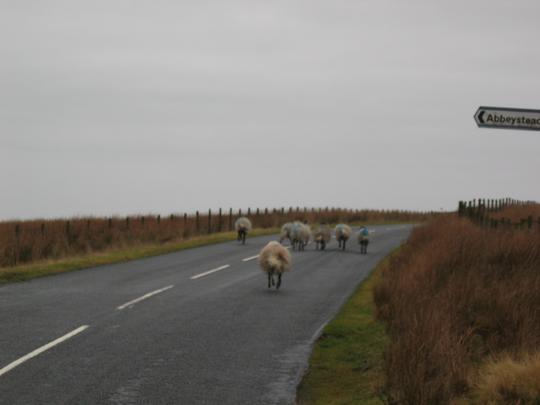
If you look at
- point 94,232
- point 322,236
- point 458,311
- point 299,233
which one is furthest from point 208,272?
point 94,232

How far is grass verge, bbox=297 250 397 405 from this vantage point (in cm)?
822

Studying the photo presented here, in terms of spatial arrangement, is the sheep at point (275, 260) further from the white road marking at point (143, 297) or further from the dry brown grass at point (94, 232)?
the dry brown grass at point (94, 232)

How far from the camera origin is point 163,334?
1139 cm

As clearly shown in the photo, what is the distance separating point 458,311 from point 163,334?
14.6 feet

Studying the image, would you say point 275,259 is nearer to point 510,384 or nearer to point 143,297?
point 143,297

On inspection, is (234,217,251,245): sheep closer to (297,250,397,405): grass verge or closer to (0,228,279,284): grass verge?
(0,228,279,284): grass verge

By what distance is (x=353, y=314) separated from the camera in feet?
44.1

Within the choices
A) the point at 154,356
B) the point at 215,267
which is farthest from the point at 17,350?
the point at 215,267

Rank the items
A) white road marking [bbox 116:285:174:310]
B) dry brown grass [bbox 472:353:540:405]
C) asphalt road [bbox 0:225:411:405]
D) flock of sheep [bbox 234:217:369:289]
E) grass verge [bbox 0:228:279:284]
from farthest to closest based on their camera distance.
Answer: grass verge [bbox 0:228:279:284] < flock of sheep [bbox 234:217:369:289] < white road marking [bbox 116:285:174:310] < asphalt road [bbox 0:225:411:405] < dry brown grass [bbox 472:353:540:405]

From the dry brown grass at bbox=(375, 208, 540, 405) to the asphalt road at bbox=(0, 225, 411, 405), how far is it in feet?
4.39

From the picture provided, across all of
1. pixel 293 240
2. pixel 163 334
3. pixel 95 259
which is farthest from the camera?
pixel 293 240

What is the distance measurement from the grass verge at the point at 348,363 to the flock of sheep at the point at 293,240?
2.91m

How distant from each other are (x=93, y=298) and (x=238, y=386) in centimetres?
767


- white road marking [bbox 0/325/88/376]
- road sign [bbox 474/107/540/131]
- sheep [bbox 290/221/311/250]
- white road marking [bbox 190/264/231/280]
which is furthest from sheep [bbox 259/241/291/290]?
sheep [bbox 290/221/311/250]
